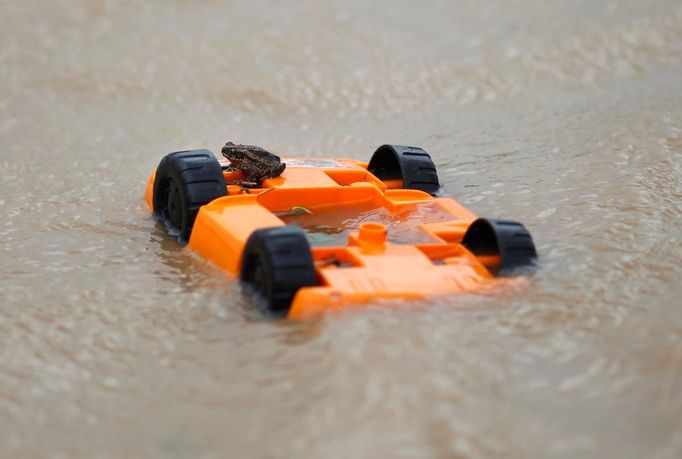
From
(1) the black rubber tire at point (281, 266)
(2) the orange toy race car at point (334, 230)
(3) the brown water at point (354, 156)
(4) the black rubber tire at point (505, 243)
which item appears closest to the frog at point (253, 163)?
(2) the orange toy race car at point (334, 230)

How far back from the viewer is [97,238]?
18.0 ft

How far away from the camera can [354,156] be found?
7098mm

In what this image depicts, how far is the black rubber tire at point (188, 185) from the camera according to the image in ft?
17.1

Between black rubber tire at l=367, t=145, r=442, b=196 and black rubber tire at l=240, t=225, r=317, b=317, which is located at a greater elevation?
black rubber tire at l=367, t=145, r=442, b=196

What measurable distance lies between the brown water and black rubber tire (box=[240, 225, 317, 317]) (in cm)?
12

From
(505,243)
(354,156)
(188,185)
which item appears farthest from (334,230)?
(354,156)

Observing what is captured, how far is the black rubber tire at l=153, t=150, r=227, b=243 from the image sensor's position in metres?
5.22

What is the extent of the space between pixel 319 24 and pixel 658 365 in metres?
6.14

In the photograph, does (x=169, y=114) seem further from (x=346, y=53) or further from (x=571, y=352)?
(x=571, y=352)

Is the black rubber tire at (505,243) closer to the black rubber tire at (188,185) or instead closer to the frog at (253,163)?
the frog at (253,163)

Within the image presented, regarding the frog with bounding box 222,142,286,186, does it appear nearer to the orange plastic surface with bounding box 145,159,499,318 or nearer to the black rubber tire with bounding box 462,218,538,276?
the orange plastic surface with bounding box 145,159,499,318

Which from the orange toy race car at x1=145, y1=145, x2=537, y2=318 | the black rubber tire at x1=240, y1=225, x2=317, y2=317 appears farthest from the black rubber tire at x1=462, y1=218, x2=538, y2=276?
the black rubber tire at x1=240, y1=225, x2=317, y2=317

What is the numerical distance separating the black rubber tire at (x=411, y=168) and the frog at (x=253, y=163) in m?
0.74

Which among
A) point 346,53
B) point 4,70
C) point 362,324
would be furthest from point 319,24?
point 362,324
